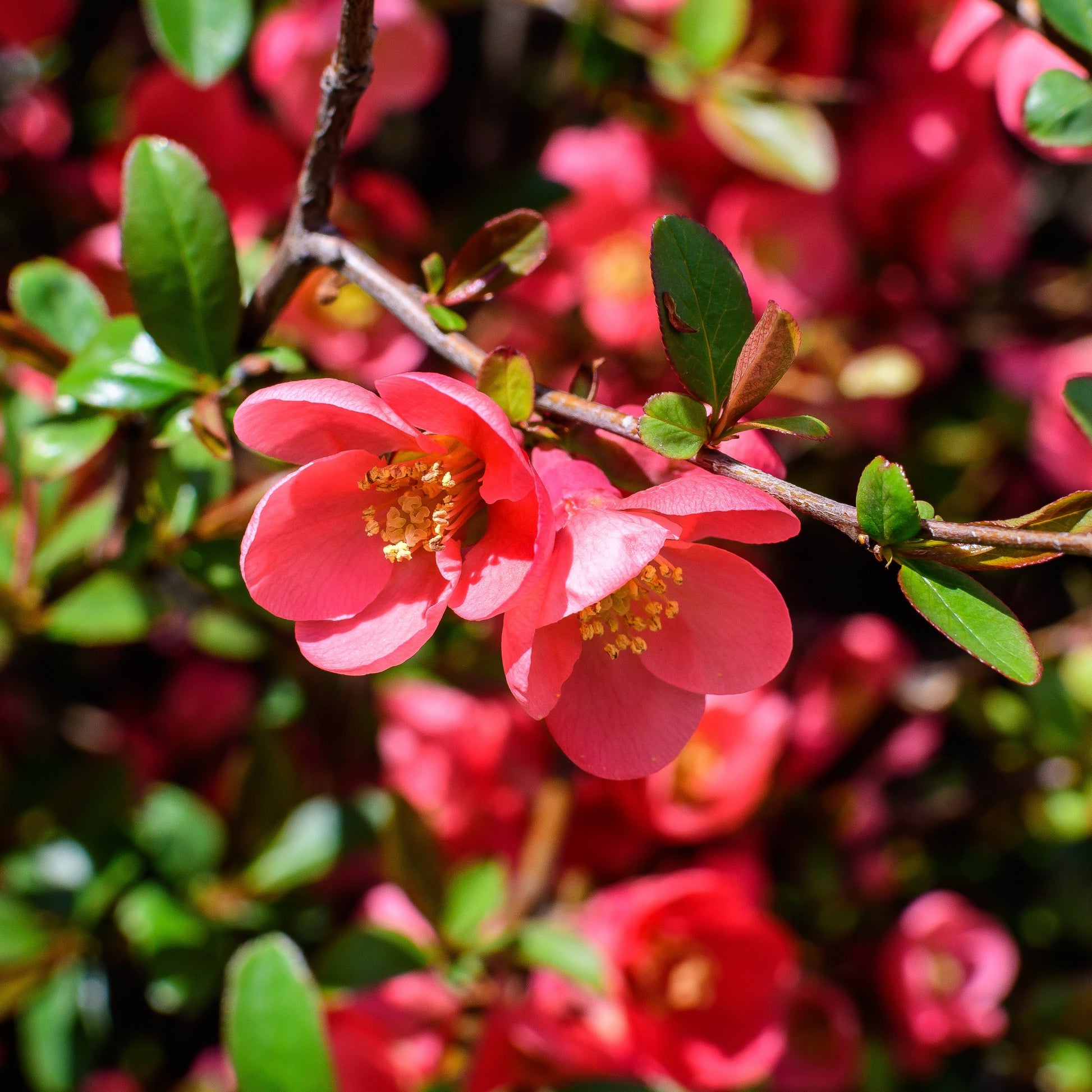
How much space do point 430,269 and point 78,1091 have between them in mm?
961

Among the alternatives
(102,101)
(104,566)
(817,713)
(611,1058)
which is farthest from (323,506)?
(102,101)

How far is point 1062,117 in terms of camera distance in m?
0.60

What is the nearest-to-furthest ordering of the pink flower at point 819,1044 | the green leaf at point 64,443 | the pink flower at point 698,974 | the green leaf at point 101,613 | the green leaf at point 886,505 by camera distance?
the green leaf at point 886,505
the green leaf at point 64,443
the green leaf at point 101,613
the pink flower at point 698,974
the pink flower at point 819,1044

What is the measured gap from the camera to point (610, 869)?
42.8 inches

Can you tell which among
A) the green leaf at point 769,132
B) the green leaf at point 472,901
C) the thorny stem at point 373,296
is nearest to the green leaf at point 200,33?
the thorny stem at point 373,296

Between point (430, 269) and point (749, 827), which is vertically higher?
point (430, 269)

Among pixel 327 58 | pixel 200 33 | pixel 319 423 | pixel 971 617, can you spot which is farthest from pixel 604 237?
pixel 971 617

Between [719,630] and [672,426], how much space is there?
147 millimetres

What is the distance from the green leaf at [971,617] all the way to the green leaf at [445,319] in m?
0.24

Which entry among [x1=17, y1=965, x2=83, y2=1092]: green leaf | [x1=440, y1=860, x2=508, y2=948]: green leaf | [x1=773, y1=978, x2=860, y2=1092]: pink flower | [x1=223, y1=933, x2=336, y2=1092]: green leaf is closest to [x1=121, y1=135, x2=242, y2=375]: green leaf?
[x1=223, y1=933, x2=336, y2=1092]: green leaf

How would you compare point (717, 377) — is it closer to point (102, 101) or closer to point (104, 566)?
point (104, 566)

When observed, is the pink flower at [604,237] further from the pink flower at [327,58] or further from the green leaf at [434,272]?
the green leaf at [434,272]

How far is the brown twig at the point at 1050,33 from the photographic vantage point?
62 cm

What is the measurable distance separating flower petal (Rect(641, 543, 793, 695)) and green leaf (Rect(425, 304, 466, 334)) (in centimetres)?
16
